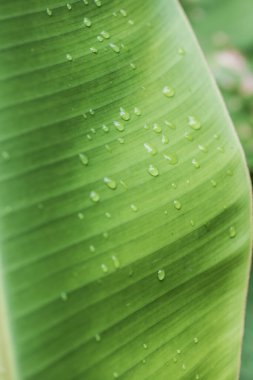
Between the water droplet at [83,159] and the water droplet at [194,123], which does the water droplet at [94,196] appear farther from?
the water droplet at [194,123]

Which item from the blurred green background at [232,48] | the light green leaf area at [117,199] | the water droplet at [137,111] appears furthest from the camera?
the blurred green background at [232,48]

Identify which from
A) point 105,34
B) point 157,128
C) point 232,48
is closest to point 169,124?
point 157,128

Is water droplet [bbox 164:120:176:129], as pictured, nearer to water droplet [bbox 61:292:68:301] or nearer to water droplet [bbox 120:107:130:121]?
water droplet [bbox 120:107:130:121]

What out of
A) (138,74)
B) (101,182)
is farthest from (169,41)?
(101,182)

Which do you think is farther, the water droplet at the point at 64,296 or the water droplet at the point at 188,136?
the water droplet at the point at 188,136

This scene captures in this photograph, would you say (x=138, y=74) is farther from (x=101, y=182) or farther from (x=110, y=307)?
(x=110, y=307)

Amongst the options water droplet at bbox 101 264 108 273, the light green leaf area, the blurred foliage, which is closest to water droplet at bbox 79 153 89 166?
the light green leaf area

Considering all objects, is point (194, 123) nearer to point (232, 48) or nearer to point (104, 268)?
point (104, 268)

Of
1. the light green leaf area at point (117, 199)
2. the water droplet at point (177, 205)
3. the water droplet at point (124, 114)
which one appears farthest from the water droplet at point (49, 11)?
the water droplet at point (177, 205)
